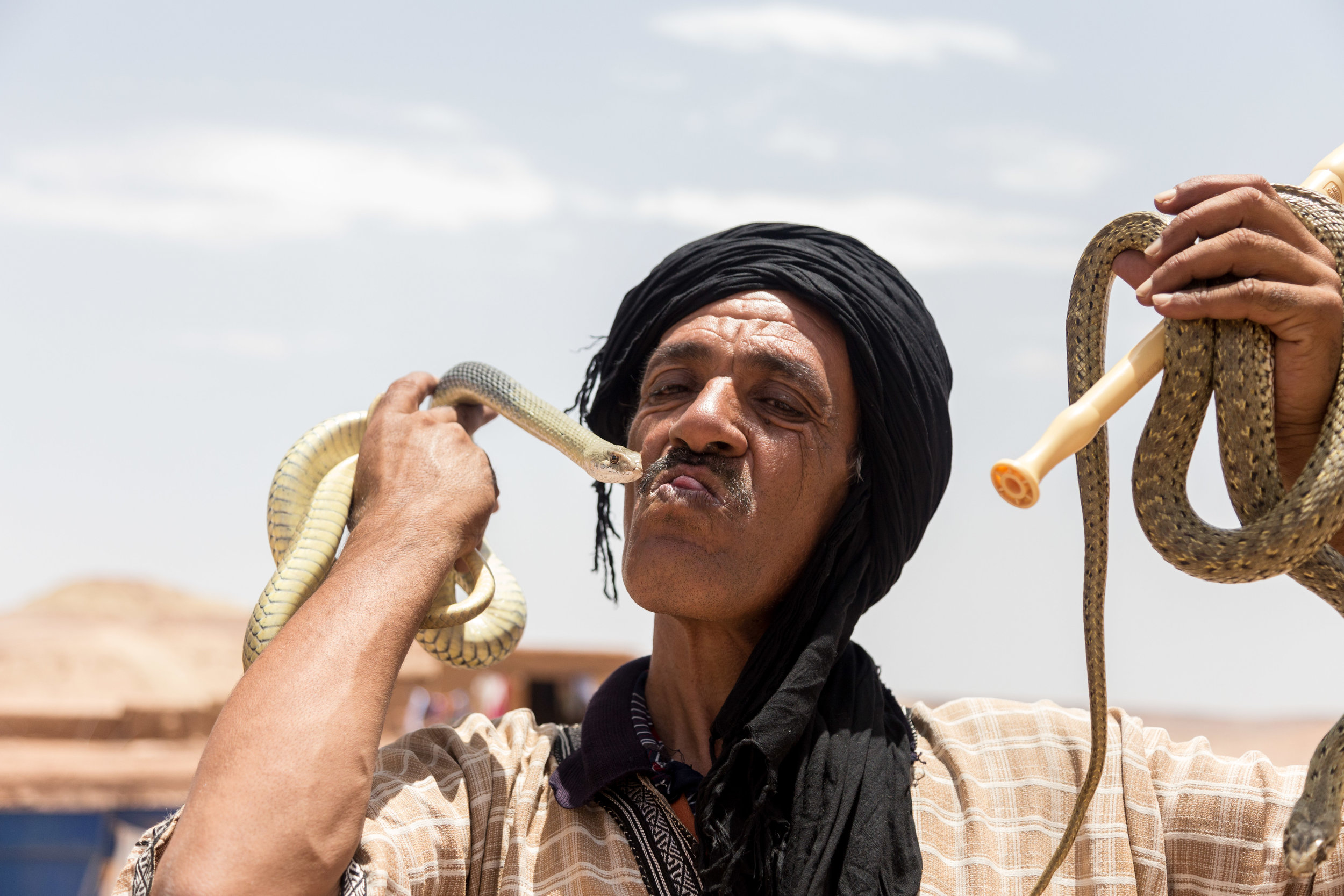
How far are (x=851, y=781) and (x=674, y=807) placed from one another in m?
0.44

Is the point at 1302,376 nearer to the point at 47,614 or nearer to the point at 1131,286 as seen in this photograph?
the point at 1131,286

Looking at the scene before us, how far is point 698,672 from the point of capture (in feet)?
10.1

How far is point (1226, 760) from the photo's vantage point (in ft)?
9.63

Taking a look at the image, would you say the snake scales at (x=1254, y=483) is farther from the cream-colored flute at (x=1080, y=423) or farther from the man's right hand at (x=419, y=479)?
the man's right hand at (x=419, y=479)

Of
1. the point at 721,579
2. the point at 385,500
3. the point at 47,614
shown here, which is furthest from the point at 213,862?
the point at 47,614

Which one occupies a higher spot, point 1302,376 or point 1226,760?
point 1302,376

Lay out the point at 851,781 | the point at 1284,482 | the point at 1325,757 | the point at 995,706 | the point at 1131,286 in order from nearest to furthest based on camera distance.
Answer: the point at 1325,757 → the point at 1284,482 → the point at 1131,286 → the point at 851,781 → the point at 995,706

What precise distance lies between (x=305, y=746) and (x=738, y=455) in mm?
1270

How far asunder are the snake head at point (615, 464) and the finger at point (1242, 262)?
1.46m

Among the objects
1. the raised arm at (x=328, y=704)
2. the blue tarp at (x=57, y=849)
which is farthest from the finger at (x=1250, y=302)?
the blue tarp at (x=57, y=849)

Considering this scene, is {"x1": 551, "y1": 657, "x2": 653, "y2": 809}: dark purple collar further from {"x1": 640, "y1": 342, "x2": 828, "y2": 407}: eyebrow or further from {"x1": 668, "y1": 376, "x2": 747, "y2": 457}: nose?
{"x1": 640, "y1": 342, "x2": 828, "y2": 407}: eyebrow

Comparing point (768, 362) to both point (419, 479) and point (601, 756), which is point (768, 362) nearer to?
point (419, 479)

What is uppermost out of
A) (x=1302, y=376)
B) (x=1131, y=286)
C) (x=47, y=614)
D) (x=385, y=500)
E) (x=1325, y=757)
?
(x=1131, y=286)

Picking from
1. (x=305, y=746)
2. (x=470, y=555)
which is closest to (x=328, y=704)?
(x=305, y=746)
